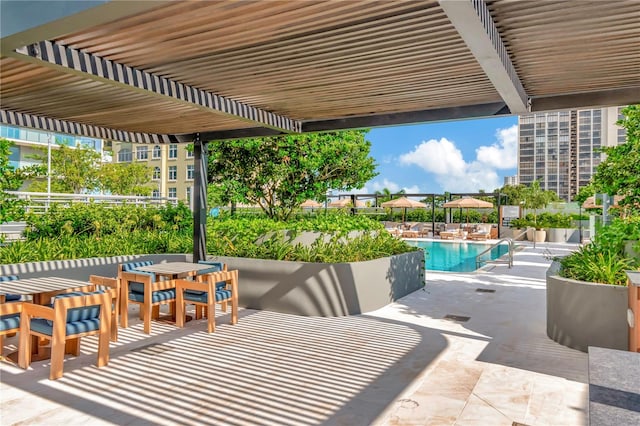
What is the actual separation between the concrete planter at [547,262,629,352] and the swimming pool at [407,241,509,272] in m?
7.75

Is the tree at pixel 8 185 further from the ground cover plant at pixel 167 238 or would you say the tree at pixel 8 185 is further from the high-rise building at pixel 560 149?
the high-rise building at pixel 560 149

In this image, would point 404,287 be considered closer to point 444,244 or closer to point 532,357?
point 532,357

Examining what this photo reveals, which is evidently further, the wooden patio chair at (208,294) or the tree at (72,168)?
the tree at (72,168)

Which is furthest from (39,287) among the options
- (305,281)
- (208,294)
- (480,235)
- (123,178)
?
(123,178)

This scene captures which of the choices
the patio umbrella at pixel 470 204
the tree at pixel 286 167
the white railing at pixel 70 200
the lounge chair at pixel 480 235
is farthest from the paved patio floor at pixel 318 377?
the patio umbrella at pixel 470 204

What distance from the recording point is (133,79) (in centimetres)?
500

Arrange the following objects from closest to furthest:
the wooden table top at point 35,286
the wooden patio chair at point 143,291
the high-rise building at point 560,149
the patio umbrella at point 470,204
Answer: the wooden table top at point 35,286 → the wooden patio chair at point 143,291 → the patio umbrella at point 470,204 → the high-rise building at point 560,149

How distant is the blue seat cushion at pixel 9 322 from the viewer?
4515 mm

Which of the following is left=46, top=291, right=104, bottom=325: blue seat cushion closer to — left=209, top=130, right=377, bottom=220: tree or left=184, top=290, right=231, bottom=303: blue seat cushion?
left=184, top=290, right=231, bottom=303: blue seat cushion

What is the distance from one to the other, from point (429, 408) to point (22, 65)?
214 inches

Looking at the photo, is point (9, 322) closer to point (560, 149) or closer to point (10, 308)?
point (10, 308)

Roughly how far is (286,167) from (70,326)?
860 centimetres

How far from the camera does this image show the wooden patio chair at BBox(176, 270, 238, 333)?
19.5ft

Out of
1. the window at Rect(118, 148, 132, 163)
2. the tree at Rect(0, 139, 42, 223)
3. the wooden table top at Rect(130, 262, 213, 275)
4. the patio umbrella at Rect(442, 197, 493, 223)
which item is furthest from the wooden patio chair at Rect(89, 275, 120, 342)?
the window at Rect(118, 148, 132, 163)
